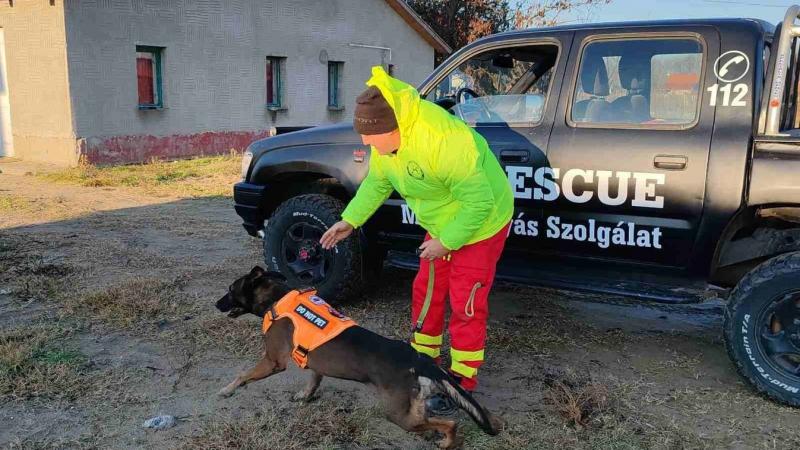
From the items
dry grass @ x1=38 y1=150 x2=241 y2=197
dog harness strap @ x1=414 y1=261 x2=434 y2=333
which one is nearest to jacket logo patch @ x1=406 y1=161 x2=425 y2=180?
dog harness strap @ x1=414 y1=261 x2=434 y2=333

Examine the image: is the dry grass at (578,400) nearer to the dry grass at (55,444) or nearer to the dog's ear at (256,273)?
the dog's ear at (256,273)

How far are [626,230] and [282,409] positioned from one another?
2136 mm

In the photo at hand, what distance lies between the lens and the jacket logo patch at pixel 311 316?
125 inches

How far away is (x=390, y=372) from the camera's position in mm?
2902

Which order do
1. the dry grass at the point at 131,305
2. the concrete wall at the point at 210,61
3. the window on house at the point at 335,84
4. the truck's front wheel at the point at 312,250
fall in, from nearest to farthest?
the dry grass at the point at 131,305 → the truck's front wheel at the point at 312,250 → the concrete wall at the point at 210,61 → the window on house at the point at 335,84

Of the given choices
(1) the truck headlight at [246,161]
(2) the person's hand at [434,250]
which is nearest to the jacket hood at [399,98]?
(2) the person's hand at [434,250]

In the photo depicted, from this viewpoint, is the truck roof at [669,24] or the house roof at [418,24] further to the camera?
the house roof at [418,24]

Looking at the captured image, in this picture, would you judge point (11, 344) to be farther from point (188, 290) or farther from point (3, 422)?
point (188, 290)

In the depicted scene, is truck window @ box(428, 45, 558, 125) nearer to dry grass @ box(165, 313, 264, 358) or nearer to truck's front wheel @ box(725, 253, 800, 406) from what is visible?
truck's front wheel @ box(725, 253, 800, 406)

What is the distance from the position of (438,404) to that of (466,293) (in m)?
0.64

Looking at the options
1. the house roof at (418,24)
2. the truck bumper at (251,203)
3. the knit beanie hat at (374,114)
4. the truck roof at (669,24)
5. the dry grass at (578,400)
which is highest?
the house roof at (418,24)

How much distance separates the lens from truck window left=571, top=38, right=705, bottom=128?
3.75m

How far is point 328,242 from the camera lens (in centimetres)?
362

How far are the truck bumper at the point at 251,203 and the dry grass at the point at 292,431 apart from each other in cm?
207
